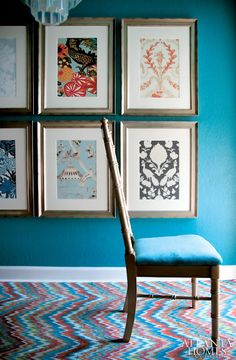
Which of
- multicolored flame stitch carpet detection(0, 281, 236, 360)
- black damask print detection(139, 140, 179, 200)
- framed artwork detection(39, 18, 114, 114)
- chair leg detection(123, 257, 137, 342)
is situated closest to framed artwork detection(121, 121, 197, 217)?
black damask print detection(139, 140, 179, 200)

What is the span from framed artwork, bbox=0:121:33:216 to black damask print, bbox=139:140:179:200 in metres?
0.82

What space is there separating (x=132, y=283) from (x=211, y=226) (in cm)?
128

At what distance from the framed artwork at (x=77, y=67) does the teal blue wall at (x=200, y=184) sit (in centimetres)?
8

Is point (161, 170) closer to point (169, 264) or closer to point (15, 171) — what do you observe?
point (15, 171)

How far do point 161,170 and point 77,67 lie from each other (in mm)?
945

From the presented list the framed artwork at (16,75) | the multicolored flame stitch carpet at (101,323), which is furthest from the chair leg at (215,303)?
the framed artwork at (16,75)

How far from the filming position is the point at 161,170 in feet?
11.0

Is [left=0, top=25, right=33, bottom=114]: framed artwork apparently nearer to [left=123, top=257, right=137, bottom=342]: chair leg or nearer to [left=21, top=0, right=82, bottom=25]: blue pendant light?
[left=21, top=0, right=82, bottom=25]: blue pendant light

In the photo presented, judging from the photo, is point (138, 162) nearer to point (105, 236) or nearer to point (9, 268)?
point (105, 236)

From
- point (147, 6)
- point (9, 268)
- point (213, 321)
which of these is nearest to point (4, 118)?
point (9, 268)

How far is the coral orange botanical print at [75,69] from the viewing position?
3.33 m

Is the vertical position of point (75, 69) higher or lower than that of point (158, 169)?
higher

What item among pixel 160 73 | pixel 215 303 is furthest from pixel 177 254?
pixel 160 73

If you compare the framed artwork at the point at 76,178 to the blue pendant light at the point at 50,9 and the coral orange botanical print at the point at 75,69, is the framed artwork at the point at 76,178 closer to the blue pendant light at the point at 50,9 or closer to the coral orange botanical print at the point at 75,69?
the coral orange botanical print at the point at 75,69
